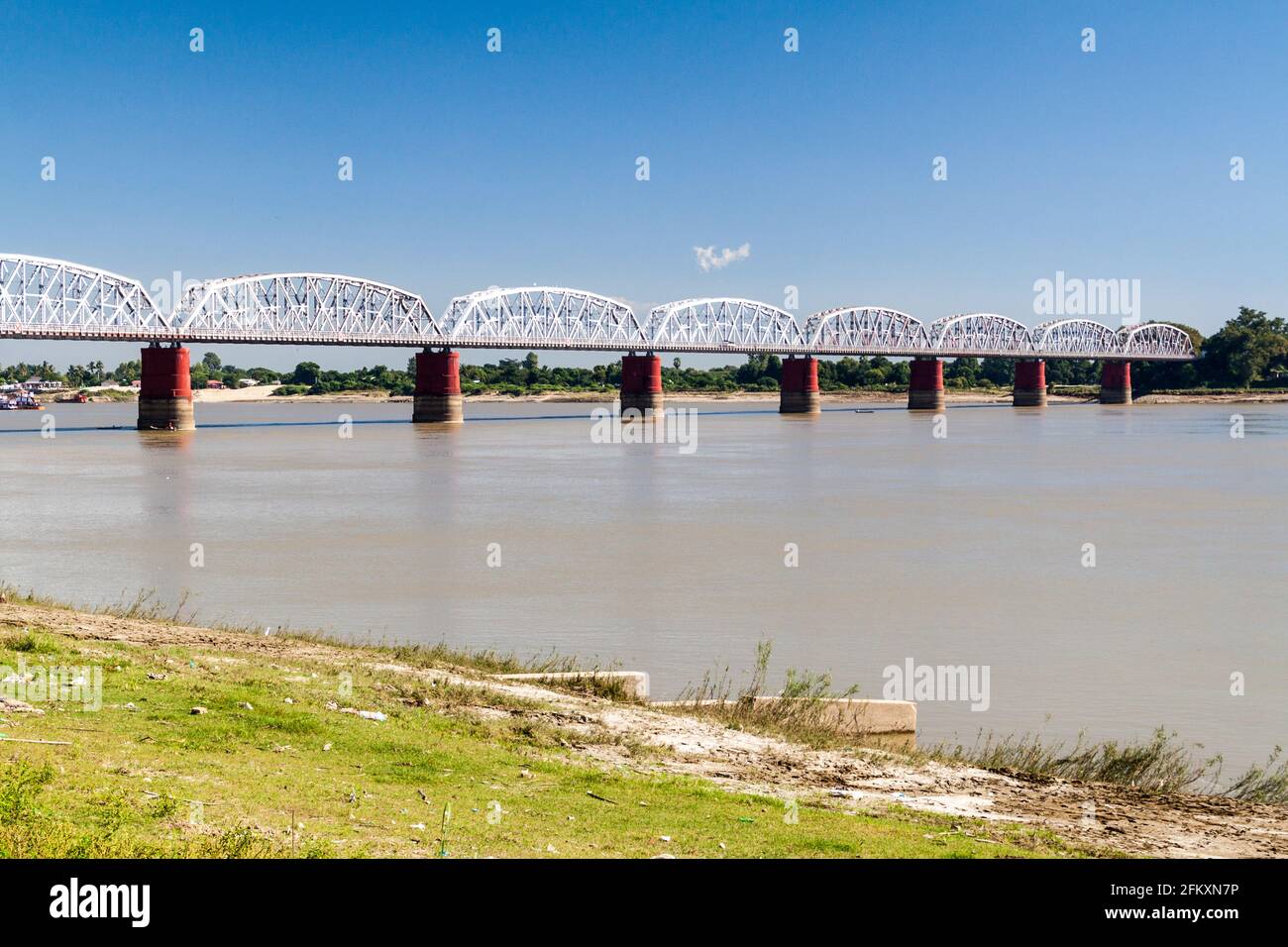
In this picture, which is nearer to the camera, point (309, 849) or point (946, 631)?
point (309, 849)

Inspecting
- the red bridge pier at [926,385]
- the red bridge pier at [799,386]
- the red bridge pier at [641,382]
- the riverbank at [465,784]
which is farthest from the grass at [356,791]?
the red bridge pier at [926,385]

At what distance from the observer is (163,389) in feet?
357

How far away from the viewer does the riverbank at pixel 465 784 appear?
354 inches

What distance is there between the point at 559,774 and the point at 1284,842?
6.55m

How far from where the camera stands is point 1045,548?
1415 inches

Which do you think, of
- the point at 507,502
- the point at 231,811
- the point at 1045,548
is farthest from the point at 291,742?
the point at 507,502

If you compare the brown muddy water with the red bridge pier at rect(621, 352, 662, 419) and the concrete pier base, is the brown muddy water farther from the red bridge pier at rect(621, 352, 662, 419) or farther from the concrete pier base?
the red bridge pier at rect(621, 352, 662, 419)

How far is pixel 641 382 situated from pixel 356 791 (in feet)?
505

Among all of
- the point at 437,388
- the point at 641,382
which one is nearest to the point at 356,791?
the point at 437,388

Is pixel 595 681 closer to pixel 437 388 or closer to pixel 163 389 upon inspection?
pixel 163 389

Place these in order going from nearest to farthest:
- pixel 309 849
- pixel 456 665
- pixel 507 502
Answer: pixel 309 849
pixel 456 665
pixel 507 502

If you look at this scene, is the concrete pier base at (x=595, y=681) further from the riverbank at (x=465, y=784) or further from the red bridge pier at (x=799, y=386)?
the red bridge pier at (x=799, y=386)

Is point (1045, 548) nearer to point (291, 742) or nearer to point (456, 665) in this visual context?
point (456, 665)

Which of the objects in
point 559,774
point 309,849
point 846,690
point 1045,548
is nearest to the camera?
point 309,849
